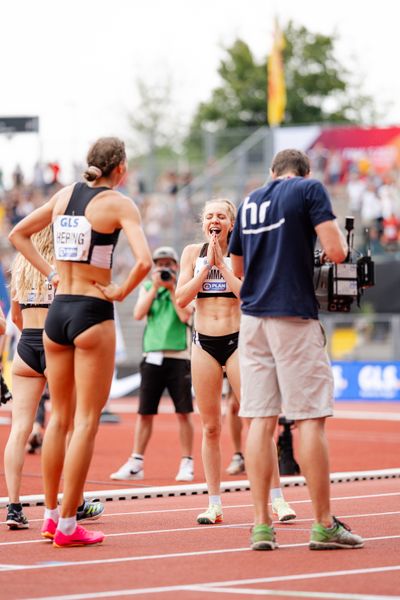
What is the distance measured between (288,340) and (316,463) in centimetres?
72

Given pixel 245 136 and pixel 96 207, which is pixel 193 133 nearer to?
pixel 245 136

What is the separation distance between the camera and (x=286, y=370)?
314 inches

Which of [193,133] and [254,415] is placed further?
[193,133]

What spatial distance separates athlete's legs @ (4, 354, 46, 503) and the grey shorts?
6.19ft

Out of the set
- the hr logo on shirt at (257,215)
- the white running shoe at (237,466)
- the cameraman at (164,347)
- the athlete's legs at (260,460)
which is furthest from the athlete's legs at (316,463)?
the white running shoe at (237,466)

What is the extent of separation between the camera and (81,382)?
8133mm

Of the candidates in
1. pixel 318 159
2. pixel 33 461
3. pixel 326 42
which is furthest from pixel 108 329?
pixel 326 42

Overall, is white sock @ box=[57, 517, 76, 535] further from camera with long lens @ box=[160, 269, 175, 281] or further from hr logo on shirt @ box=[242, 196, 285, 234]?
camera with long lens @ box=[160, 269, 175, 281]

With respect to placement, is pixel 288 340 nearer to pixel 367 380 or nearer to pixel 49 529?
pixel 49 529

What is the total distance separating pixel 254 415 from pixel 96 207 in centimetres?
154

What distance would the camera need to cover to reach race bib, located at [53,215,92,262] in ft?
26.7

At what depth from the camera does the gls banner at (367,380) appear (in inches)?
1065

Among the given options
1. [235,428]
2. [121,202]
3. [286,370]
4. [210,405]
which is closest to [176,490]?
[210,405]

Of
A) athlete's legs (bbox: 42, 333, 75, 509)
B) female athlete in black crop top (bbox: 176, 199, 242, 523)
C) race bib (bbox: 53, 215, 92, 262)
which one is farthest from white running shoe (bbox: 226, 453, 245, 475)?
race bib (bbox: 53, 215, 92, 262)
